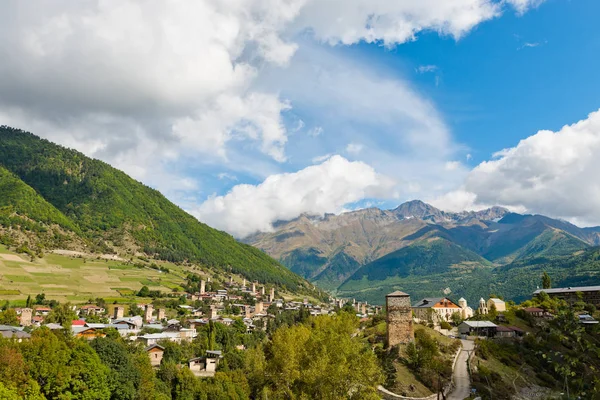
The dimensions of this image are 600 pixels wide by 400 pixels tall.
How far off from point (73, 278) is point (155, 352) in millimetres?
76076

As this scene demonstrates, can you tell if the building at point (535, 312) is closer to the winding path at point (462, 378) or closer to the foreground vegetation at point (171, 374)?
the winding path at point (462, 378)

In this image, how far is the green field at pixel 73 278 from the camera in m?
114

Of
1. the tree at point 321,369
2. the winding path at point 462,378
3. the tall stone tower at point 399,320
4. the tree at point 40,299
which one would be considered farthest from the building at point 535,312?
the tree at point 40,299

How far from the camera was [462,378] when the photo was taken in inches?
2003

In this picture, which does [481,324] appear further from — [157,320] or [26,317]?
[26,317]

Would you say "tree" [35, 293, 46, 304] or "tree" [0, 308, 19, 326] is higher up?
"tree" [35, 293, 46, 304]

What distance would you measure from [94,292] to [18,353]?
94249 millimetres

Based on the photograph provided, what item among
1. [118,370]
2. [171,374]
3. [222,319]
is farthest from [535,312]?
[118,370]

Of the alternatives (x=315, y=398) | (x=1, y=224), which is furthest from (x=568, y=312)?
(x=1, y=224)

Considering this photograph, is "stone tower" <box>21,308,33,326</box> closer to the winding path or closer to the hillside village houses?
the hillside village houses

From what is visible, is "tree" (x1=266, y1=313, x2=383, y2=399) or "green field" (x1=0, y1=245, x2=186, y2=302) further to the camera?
"green field" (x1=0, y1=245, x2=186, y2=302)

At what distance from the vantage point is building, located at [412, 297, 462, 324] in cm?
8419

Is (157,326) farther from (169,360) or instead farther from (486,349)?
(486,349)

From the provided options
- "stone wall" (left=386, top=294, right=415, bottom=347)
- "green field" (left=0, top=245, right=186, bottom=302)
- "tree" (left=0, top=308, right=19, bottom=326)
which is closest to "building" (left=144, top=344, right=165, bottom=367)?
"tree" (left=0, top=308, right=19, bottom=326)
